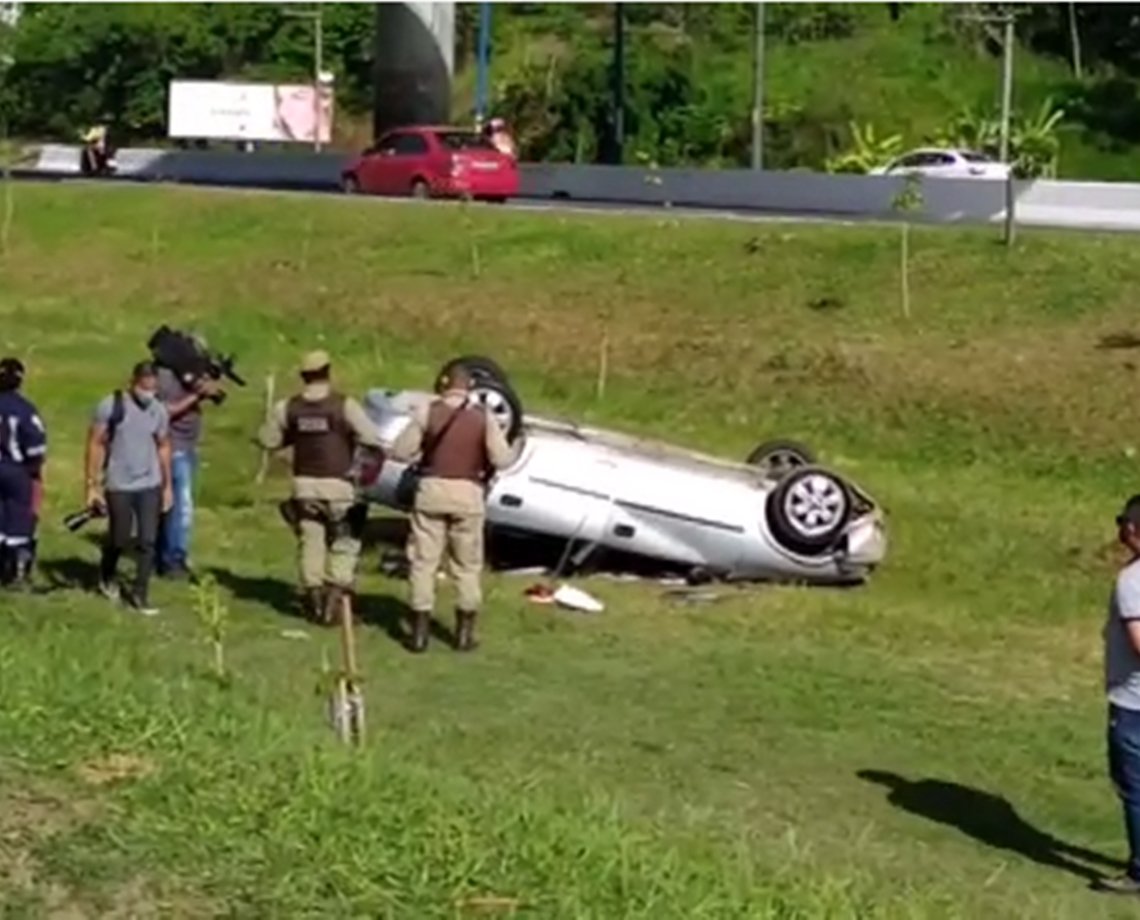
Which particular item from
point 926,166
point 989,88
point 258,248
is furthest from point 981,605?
point 989,88

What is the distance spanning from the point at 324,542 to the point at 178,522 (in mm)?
1547

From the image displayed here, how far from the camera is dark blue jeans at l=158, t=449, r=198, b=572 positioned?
16969 millimetres

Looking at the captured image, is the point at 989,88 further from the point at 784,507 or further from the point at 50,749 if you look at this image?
the point at 50,749

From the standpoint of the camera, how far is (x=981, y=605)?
64.9ft

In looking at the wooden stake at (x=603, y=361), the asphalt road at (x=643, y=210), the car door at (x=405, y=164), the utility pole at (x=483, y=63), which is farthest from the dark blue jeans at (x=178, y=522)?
the utility pole at (x=483, y=63)

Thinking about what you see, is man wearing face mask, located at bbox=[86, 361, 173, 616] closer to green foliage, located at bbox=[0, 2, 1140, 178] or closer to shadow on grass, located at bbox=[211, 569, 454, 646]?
shadow on grass, located at bbox=[211, 569, 454, 646]

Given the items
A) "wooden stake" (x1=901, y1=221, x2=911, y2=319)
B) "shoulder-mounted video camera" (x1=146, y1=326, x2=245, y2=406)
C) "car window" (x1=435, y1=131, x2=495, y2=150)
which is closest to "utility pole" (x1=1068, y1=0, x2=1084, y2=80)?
"car window" (x1=435, y1=131, x2=495, y2=150)

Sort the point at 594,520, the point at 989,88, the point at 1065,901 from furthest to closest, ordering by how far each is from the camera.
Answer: the point at 989,88
the point at 594,520
the point at 1065,901

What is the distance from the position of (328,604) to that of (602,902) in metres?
9.00

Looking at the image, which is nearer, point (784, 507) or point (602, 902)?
point (602, 902)

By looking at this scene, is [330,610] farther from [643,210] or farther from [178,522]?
[643,210]

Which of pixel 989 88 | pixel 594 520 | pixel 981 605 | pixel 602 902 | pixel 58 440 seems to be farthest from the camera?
pixel 989 88

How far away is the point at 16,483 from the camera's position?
16328 mm

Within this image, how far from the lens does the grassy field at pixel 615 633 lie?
7.41m
